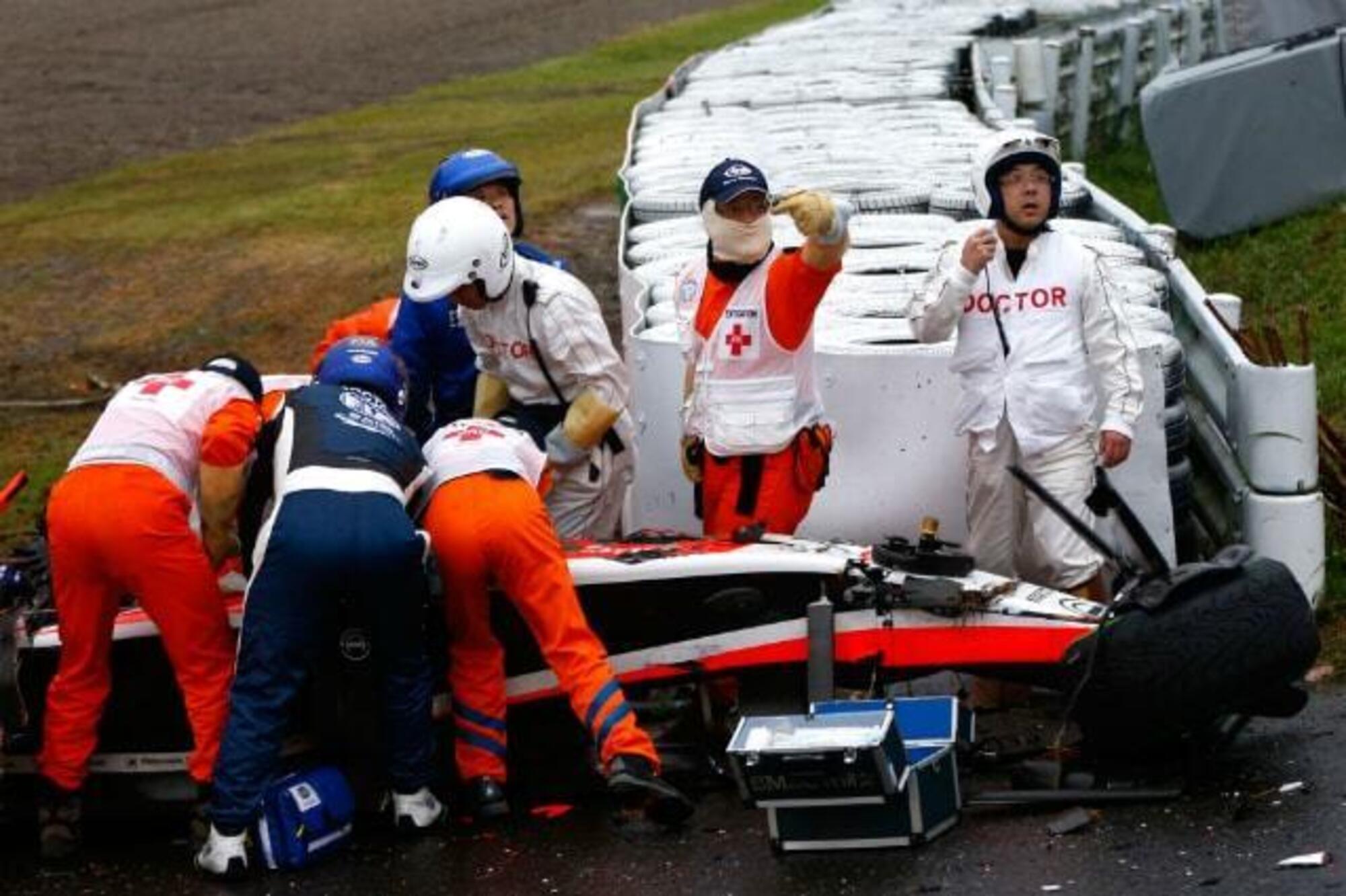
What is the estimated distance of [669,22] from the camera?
116 ft

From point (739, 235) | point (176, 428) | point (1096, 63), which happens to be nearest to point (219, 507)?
point (176, 428)

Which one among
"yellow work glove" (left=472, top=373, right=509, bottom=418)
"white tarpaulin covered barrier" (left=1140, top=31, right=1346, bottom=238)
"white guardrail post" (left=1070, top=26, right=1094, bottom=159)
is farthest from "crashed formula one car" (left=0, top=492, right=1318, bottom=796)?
"white guardrail post" (left=1070, top=26, right=1094, bottom=159)

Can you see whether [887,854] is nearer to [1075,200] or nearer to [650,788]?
[650,788]

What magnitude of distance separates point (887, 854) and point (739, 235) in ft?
7.69

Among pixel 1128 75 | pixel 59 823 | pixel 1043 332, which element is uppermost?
pixel 1043 332

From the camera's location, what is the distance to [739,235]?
9102 mm

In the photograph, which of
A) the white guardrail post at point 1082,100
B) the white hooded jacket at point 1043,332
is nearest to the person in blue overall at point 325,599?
the white hooded jacket at point 1043,332

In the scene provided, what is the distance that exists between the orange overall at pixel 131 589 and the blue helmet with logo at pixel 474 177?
67.7 inches

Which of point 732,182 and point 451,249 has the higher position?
point 732,182

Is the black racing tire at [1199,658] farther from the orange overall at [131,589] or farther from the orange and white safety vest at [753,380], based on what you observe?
the orange overall at [131,589]

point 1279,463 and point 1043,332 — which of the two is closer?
point 1043,332

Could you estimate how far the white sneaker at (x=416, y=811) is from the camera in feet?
27.5

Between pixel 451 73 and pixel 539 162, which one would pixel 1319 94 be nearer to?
pixel 539 162

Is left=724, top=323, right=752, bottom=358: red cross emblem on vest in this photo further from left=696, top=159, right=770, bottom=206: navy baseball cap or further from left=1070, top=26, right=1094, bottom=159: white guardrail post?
left=1070, top=26, right=1094, bottom=159: white guardrail post
